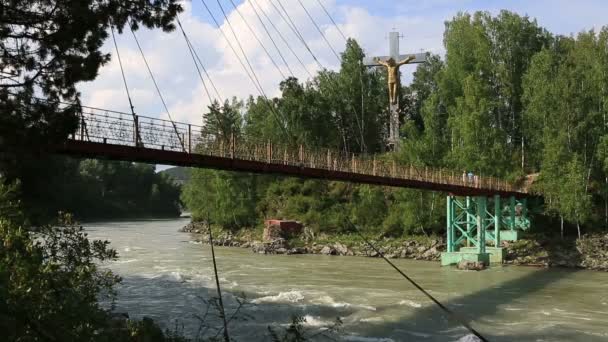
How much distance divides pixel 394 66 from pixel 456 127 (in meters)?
13.7

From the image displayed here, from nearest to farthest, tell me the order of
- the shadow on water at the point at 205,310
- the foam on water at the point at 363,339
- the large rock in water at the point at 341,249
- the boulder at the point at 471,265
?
the foam on water at the point at 363,339
the shadow on water at the point at 205,310
the boulder at the point at 471,265
the large rock in water at the point at 341,249

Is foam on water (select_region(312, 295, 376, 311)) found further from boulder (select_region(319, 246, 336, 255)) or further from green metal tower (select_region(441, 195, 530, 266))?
boulder (select_region(319, 246, 336, 255))

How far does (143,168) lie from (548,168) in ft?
241

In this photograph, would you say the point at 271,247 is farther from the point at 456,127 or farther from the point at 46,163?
the point at 46,163

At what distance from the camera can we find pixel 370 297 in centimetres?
1727

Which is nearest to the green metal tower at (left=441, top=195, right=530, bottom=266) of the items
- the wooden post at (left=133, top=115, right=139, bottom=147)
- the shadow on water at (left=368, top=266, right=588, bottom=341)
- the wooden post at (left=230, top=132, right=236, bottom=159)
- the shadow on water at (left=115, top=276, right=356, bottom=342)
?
the shadow on water at (left=368, top=266, right=588, bottom=341)

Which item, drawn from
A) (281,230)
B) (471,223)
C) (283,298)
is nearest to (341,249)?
(281,230)

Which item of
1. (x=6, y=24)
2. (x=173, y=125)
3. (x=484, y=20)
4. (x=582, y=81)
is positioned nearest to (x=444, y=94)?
(x=484, y=20)

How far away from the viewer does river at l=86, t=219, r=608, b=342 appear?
1326 cm

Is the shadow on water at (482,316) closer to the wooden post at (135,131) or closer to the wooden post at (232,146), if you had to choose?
the wooden post at (232,146)

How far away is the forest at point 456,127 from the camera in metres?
29.9

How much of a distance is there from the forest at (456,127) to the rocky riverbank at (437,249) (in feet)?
4.85

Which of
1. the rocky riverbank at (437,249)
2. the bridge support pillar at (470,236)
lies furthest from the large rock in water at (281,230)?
the bridge support pillar at (470,236)

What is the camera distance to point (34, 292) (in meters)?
4.90
